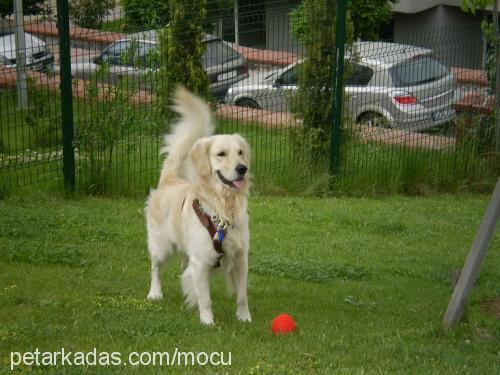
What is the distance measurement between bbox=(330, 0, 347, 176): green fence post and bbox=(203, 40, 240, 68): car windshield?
128 cm

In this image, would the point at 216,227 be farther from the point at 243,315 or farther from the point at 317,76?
the point at 317,76

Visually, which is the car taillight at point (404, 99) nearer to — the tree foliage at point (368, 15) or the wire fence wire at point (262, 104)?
the wire fence wire at point (262, 104)

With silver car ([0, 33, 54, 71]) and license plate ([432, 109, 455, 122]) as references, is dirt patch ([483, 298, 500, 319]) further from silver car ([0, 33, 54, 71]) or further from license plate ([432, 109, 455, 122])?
silver car ([0, 33, 54, 71])

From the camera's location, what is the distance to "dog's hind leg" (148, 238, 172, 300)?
21.1 ft

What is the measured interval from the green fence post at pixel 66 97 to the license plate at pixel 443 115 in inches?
188

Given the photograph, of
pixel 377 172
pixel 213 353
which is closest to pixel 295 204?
pixel 377 172

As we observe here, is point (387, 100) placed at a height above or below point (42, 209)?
above

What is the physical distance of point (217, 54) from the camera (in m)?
10.9

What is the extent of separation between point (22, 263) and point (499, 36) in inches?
282

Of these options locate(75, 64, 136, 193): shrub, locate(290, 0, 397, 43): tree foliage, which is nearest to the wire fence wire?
locate(75, 64, 136, 193): shrub

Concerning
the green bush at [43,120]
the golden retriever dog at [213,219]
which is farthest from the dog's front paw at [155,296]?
the green bush at [43,120]

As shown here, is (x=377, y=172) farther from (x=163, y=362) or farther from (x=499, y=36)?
(x=163, y=362)

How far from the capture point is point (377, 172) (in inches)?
419

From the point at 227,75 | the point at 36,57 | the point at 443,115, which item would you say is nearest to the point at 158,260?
the point at 36,57
